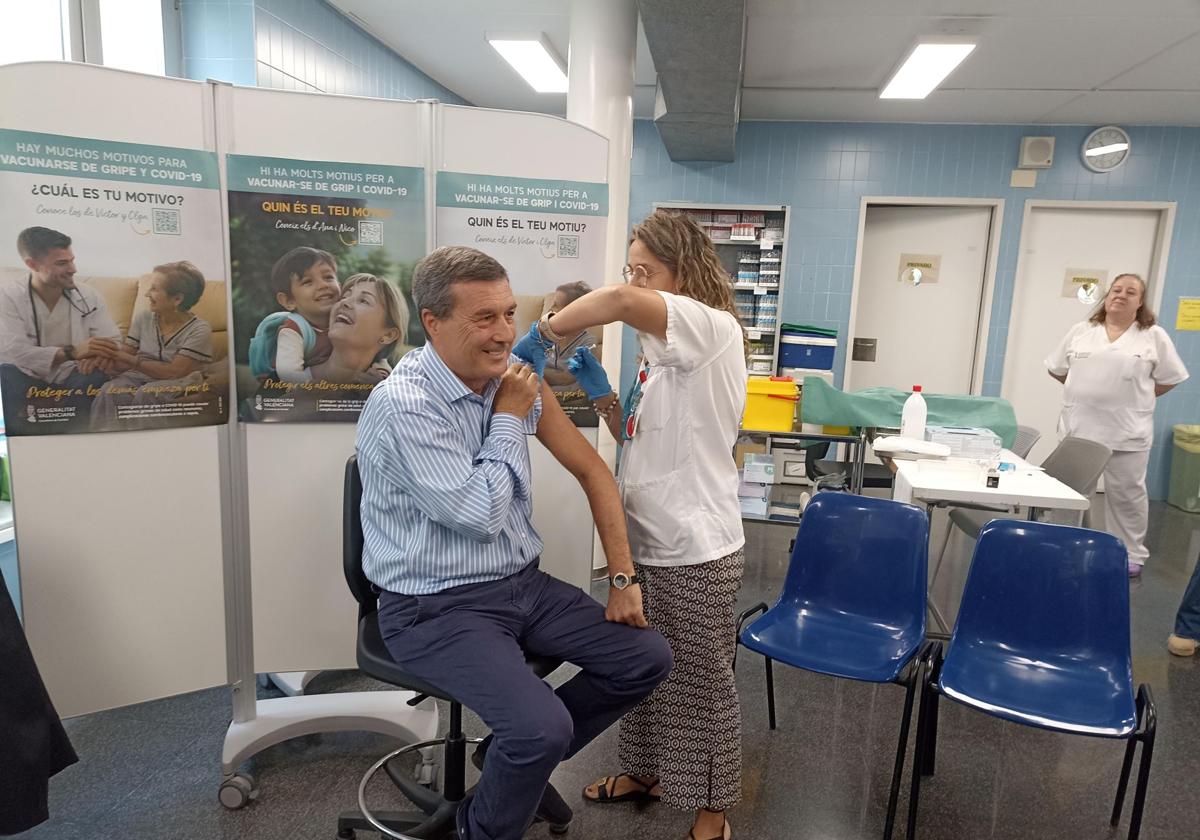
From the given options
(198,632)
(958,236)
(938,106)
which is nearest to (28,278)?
(198,632)

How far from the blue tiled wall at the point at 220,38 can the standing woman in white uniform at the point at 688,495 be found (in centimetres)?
285

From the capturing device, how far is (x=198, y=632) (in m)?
2.09

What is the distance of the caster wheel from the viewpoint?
1.98 meters

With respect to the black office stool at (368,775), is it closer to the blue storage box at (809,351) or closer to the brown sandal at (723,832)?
the brown sandal at (723,832)

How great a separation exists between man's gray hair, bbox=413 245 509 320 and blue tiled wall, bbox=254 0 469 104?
9.02 feet

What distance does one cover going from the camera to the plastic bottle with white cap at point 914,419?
3.63 metres

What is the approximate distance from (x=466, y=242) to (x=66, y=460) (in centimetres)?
117

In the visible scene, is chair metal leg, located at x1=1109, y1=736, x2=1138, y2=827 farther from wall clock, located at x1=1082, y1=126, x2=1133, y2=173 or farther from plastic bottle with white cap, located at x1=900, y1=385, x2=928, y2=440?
wall clock, located at x1=1082, y1=126, x2=1133, y2=173

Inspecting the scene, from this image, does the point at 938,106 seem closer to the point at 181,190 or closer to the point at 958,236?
the point at 958,236

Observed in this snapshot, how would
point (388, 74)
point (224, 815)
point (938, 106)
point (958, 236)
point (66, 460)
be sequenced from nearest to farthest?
1. point (66, 460)
2. point (224, 815)
3. point (388, 74)
4. point (938, 106)
5. point (958, 236)

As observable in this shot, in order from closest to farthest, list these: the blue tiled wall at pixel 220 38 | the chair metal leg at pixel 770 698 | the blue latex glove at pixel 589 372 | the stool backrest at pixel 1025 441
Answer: the blue latex glove at pixel 589 372, the chair metal leg at pixel 770 698, the blue tiled wall at pixel 220 38, the stool backrest at pixel 1025 441

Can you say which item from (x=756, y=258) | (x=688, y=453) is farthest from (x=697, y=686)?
(x=756, y=258)

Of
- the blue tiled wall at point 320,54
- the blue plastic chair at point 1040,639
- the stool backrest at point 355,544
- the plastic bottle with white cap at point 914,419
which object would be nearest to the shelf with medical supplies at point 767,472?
the plastic bottle with white cap at point 914,419

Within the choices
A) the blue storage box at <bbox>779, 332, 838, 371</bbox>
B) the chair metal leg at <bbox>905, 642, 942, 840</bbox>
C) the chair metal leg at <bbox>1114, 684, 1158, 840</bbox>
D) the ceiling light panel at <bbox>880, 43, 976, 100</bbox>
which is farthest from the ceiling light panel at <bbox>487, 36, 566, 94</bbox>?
the chair metal leg at <bbox>1114, 684, 1158, 840</bbox>
